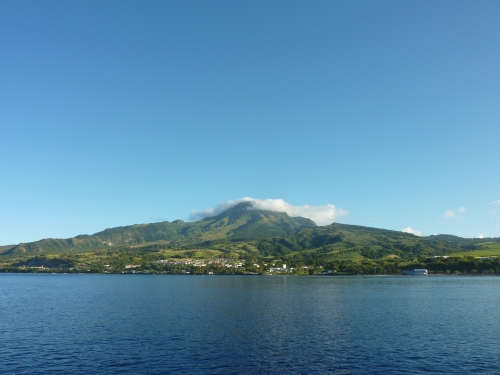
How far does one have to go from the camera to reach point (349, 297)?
11744cm

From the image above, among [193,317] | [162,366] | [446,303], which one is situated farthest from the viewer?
[446,303]

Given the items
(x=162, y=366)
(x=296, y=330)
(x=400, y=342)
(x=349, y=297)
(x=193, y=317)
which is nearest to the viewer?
(x=162, y=366)

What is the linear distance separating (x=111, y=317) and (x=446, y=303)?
90.0 meters

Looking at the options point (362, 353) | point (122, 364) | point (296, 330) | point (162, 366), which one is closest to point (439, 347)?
point (362, 353)

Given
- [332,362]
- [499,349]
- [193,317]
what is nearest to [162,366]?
[332,362]

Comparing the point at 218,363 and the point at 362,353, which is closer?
the point at 218,363

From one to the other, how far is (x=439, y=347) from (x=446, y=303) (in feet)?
181

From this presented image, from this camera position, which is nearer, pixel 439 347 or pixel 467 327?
pixel 439 347

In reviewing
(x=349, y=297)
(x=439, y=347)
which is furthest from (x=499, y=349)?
(x=349, y=297)

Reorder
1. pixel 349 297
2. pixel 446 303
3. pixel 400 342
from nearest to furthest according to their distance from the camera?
pixel 400 342 → pixel 446 303 → pixel 349 297

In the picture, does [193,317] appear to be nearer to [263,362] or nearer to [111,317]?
[111,317]

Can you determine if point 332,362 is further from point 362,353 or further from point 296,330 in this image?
point 296,330

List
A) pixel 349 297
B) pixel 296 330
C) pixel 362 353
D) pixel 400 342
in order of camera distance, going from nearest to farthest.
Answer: pixel 362 353 → pixel 400 342 → pixel 296 330 → pixel 349 297

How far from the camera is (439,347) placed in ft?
179
